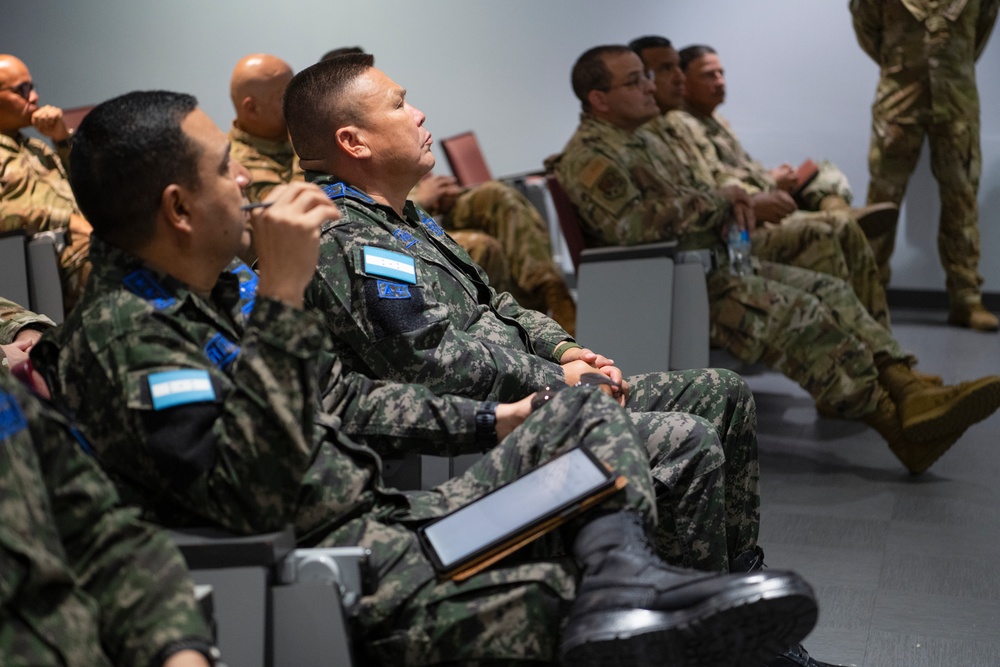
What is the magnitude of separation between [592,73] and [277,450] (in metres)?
2.60

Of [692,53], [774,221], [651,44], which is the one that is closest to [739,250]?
[774,221]

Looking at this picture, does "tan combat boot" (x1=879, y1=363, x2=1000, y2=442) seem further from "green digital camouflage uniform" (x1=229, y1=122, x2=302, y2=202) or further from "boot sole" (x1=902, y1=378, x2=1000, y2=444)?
"green digital camouflage uniform" (x1=229, y1=122, x2=302, y2=202)

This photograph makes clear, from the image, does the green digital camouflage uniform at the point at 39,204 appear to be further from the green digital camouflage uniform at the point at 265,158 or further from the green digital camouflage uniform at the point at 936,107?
the green digital camouflage uniform at the point at 936,107

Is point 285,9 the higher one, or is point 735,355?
point 285,9

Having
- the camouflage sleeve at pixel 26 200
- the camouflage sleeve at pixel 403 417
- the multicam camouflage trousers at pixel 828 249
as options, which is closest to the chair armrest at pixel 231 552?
the camouflage sleeve at pixel 403 417

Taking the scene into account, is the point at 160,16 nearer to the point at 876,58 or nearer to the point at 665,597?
the point at 876,58

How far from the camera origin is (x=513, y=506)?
134 centimetres

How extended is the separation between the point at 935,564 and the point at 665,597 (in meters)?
1.42

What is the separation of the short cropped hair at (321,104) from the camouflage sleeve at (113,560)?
103 centimetres

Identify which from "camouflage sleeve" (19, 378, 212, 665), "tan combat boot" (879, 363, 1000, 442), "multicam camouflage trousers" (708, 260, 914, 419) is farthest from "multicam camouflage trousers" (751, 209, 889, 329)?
"camouflage sleeve" (19, 378, 212, 665)

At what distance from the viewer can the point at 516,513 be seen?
4.36 feet

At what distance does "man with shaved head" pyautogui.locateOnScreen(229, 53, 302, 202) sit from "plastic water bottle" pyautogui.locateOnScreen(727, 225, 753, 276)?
1481 millimetres

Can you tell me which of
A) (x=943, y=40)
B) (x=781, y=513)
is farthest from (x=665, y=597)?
(x=943, y=40)

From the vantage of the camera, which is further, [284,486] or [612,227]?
[612,227]
